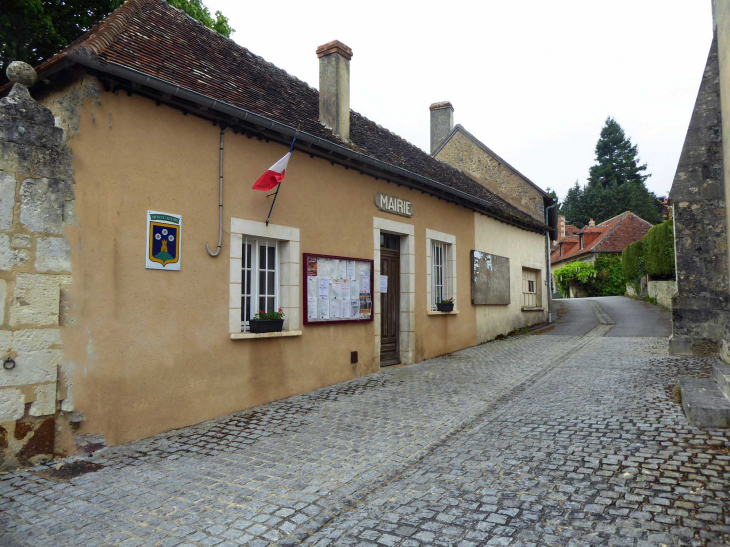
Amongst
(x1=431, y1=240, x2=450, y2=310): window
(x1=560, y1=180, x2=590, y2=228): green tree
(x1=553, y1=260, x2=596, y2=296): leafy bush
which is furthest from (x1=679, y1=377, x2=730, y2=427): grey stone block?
(x1=560, y1=180, x2=590, y2=228): green tree

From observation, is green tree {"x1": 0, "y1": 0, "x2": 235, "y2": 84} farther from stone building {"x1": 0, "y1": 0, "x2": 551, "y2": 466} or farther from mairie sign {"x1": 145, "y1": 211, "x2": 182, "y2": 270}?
mairie sign {"x1": 145, "y1": 211, "x2": 182, "y2": 270}

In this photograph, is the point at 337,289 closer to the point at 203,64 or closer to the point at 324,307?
the point at 324,307

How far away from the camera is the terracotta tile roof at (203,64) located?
18.3 feet

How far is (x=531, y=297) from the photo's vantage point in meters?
16.3

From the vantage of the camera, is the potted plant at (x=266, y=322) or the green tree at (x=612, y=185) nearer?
the potted plant at (x=266, y=322)

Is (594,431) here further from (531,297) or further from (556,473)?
(531,297)

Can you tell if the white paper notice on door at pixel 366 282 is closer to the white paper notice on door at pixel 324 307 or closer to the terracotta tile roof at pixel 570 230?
the white paper notice on door at pixel 324 307

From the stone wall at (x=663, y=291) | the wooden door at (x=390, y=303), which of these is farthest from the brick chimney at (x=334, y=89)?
the stone wall at (x=663, y=291)

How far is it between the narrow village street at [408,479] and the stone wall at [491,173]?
1163cm

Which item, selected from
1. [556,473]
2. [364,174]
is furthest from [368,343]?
[556,473]

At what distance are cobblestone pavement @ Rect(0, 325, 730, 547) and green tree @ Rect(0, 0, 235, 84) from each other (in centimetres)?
775

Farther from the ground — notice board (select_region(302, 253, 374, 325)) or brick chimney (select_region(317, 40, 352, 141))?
brick chimney (select_region(317, 40, 352, 141))

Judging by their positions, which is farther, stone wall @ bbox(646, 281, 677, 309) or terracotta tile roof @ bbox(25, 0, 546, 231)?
stone wall @ bbox(646, 281, 677, 309)

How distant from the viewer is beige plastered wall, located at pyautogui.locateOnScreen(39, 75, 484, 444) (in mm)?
4898
